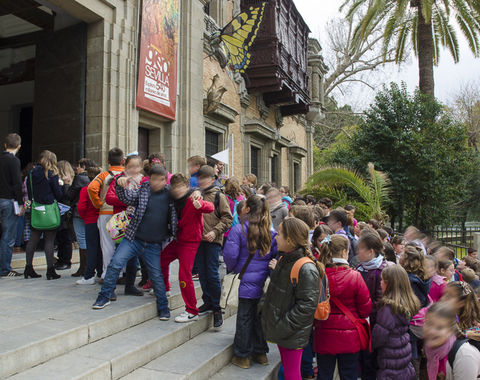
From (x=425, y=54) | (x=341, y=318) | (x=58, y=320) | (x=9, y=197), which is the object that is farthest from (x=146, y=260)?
(x=425, y=54)

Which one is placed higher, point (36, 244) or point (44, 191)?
point (44, 191)

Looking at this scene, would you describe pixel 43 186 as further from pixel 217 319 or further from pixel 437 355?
pixel 437 355

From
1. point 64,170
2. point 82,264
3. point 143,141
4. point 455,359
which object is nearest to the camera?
point 455,359

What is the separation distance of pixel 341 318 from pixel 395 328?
0.49 m

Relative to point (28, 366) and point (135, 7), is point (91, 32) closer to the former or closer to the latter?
point (135, 7)

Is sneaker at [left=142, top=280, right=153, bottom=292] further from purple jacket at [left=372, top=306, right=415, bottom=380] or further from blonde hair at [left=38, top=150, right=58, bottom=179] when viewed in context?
purple jacket at [left=372, top=306, right=415, bottom=380]

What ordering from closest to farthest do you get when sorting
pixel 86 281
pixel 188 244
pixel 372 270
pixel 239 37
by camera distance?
pixel 372 270
pixel 188 244
pixel 86 281
pixel 239 37

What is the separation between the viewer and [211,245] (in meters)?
4.39

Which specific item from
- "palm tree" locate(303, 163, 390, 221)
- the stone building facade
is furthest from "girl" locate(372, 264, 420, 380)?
"palm tree" locate(303, 163, 390, 221)

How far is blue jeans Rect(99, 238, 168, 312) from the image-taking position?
13.1 ft

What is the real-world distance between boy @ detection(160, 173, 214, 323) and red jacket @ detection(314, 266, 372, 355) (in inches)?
54.9

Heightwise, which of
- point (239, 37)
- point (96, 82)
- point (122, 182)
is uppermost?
point (239, 37)

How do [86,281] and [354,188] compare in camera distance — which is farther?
[354,188]

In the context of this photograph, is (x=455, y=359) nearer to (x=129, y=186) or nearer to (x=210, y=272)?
(x=210, y=272)
